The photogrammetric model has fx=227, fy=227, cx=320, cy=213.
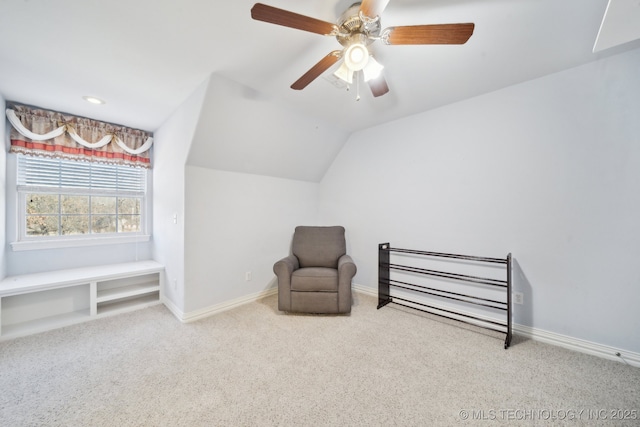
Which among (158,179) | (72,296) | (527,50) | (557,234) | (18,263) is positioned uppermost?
(527,50)

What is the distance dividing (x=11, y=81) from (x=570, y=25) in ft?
14.3

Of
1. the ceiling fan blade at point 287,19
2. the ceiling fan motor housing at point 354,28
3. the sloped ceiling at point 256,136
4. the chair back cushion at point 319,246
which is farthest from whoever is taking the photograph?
the chair back cushion at point 319,246

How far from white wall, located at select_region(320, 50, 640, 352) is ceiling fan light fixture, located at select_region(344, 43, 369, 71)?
5.28ft

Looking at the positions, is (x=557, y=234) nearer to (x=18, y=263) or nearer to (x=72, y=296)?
(x=72, y=296)

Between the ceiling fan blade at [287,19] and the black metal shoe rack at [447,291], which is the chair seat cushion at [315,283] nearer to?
the black metal shoe rack at [447,291]

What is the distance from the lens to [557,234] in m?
1.94

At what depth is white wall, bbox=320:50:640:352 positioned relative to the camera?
1.71m

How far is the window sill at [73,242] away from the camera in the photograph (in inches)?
95.1

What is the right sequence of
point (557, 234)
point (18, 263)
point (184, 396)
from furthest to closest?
point (18, 263)
point (557, 234)
point (184, 396)

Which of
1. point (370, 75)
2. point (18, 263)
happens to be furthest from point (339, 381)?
point (18, 263)

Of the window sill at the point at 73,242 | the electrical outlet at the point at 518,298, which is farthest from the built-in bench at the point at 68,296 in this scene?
the electrical outlet at the point at 518,298

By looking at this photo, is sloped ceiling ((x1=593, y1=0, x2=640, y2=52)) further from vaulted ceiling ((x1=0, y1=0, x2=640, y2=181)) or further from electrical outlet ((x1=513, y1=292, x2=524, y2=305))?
electrical outlet ((x1=513, y1=292, x2=524, y2=305))

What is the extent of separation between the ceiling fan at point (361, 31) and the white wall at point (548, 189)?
1.41 m

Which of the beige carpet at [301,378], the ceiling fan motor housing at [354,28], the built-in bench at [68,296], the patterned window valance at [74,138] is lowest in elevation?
the beige carpet at [301,378]
